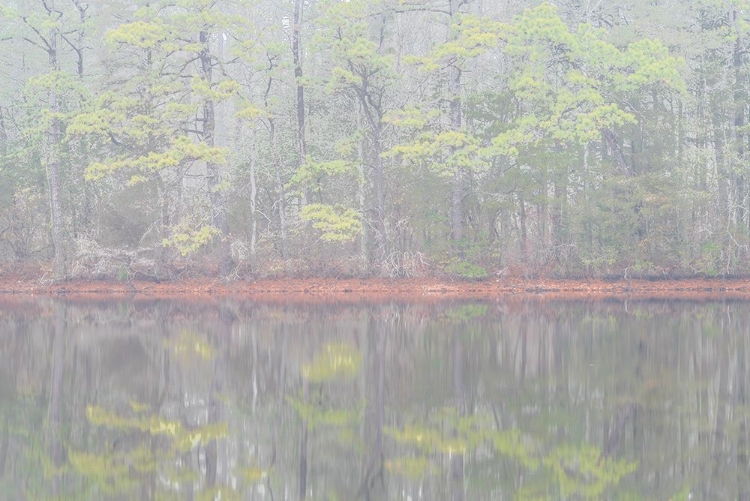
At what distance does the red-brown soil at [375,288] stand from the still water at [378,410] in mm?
9112

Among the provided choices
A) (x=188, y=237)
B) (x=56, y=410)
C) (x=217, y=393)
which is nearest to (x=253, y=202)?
(x=188, y=237)

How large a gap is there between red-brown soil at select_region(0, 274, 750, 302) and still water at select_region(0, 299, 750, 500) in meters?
9.11

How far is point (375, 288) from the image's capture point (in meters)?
33.1

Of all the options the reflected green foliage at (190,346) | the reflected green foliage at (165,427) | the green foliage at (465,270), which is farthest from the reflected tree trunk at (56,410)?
the green foliage at (465,270)

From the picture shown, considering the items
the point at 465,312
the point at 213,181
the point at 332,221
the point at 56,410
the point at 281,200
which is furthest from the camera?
the point at 281,200

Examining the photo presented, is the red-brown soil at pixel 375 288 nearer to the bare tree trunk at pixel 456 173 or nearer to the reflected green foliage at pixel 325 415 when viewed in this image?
the bare tree trunk at pixel 456 173

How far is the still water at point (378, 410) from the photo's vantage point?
9828 mm

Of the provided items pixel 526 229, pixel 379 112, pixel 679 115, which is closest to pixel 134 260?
pixel 379 112

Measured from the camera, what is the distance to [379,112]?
34.2m

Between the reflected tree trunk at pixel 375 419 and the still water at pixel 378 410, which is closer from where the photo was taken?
the reflected tree trunk at pixel 375 419

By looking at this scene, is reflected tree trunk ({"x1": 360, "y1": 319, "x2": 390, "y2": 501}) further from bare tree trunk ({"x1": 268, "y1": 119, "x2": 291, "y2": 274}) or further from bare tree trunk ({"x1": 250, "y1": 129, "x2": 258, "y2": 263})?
bare tree trunk ({"x1": 250, "y1": 129, "x2": 258, "y2": 263})

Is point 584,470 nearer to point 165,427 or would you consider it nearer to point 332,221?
point 165,427

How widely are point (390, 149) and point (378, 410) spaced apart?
23684 millimetres

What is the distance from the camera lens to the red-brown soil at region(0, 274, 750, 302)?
105 feet
